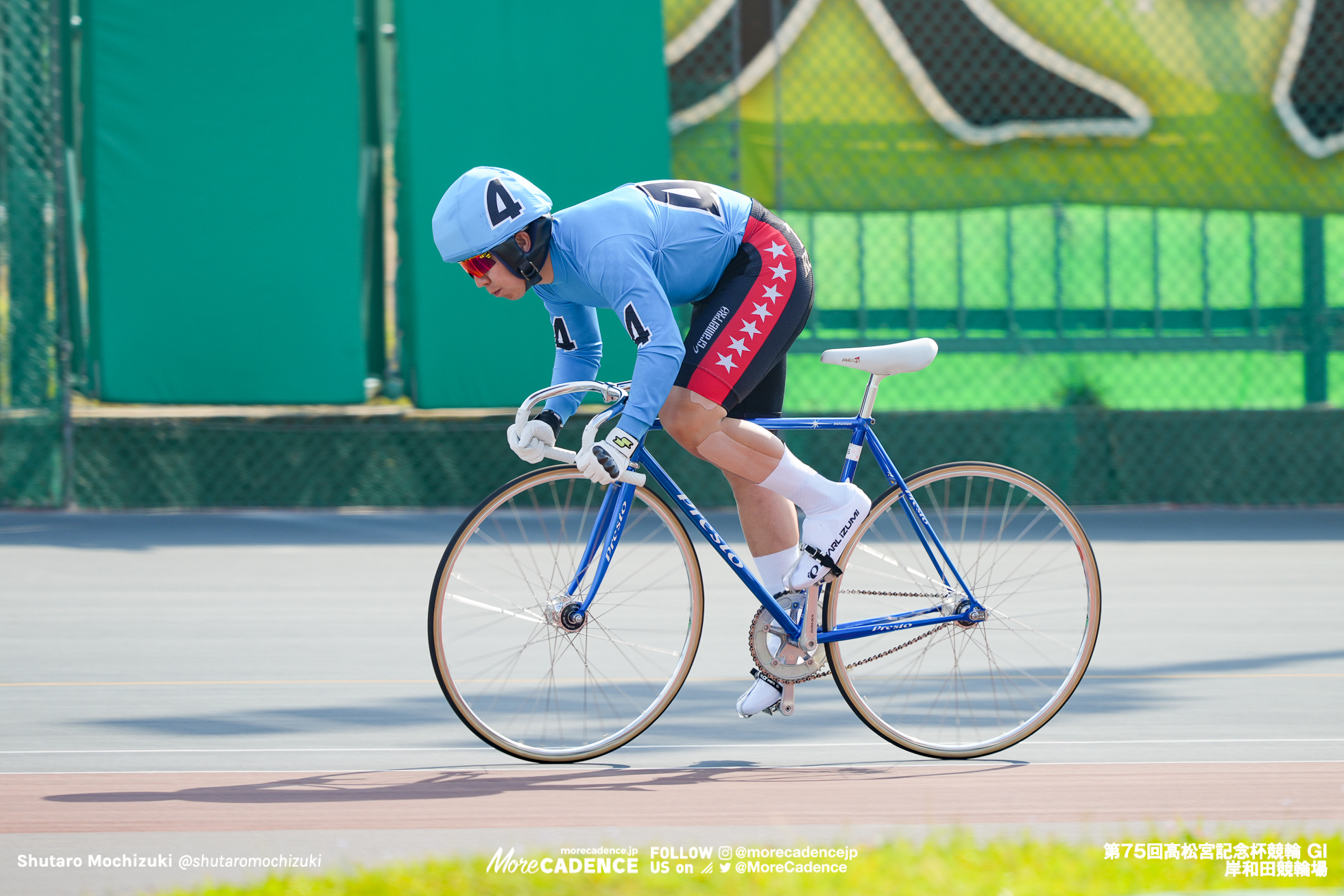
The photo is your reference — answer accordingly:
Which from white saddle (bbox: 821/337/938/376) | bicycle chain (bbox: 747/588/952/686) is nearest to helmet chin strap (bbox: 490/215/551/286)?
white saddle (bbox: 821/337/938/376)

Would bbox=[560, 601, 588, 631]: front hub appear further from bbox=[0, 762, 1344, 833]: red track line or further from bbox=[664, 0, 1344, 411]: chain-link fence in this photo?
bbox=[664, 0, 1344, 411]: chain-link fence

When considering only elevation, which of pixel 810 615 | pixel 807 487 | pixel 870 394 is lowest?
pixel 810 615

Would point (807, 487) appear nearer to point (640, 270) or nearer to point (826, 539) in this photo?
point (826, 539)

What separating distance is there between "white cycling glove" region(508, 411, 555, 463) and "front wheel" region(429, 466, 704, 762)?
7 centimetres

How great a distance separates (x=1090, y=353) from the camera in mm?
9984

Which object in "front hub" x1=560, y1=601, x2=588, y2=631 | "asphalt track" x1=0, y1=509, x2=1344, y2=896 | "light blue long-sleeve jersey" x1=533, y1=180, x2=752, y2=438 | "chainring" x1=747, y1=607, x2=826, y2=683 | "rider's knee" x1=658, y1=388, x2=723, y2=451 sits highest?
"light blue long-sleeve jersey" x1=533, y1=180, x2=752, y2=438

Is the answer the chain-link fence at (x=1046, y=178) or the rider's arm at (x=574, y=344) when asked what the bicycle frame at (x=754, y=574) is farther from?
the chain-link fence at (x=1046, y=178)

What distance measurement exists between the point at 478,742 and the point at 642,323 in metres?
1.51

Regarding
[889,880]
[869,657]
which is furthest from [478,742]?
→ [889,880]

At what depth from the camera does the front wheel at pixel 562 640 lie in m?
4.43

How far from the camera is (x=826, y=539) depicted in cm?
456

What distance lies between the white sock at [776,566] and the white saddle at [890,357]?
0.62 metres

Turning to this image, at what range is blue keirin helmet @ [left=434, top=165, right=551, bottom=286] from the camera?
4250 millimetres

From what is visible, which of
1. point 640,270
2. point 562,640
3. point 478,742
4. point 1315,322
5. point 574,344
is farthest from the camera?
point 1315,322
